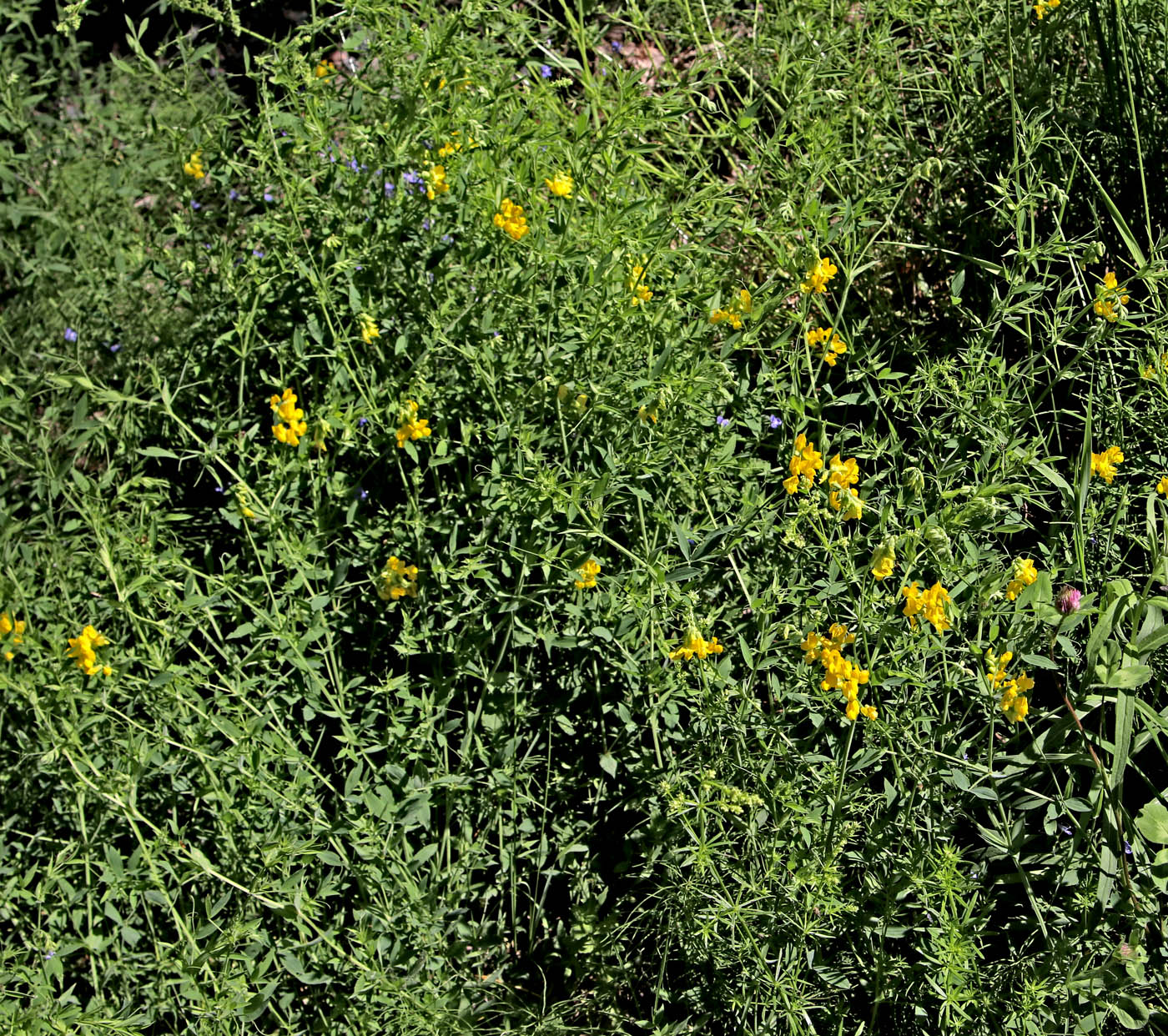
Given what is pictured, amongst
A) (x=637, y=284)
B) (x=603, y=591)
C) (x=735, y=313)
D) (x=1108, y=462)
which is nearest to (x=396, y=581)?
(x=603, y=591)

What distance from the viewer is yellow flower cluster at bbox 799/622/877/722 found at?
1.67m

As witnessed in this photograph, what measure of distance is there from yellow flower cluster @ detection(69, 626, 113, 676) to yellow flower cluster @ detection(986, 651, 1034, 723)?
1545mm

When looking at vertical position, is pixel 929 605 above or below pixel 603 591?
above

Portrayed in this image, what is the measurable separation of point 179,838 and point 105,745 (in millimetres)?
267

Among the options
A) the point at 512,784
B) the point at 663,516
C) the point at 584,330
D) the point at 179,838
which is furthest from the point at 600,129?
the point at 179,838

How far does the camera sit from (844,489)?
5.73 ft

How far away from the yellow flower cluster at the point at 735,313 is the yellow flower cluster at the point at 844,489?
46cm

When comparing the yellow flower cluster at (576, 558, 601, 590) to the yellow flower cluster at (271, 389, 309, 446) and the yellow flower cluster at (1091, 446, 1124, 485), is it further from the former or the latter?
the yellow flower cluster at (1091, 446, 1124, 485)

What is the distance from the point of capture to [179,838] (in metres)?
2.12

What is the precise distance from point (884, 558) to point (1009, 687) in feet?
0.95

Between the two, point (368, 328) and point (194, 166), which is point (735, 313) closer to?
point (368, 328)

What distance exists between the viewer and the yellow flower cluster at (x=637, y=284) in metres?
2.13

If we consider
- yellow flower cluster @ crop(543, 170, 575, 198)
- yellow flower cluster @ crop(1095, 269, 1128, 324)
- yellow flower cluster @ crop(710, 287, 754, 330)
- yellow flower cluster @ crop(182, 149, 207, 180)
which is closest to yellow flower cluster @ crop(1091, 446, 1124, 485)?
yellow flower cluster @ crop(1095, 269, 1128, 324)

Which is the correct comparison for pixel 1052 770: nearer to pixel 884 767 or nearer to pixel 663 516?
pixel 884 767
